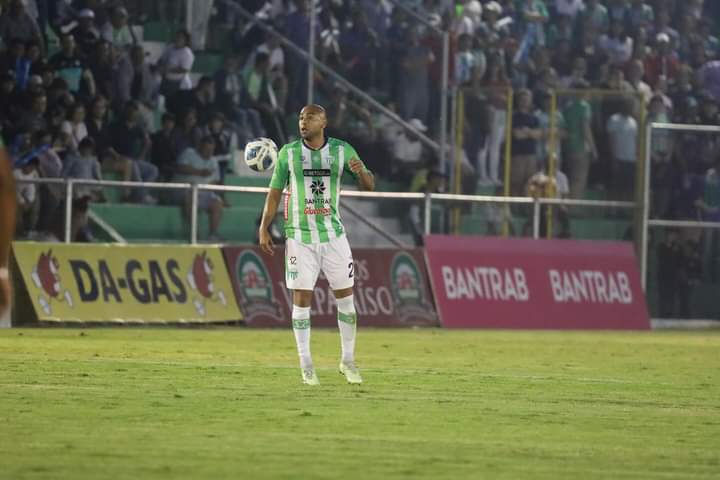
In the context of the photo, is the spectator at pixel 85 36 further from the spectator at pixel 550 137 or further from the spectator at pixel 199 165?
the spectator at pixel 550 137

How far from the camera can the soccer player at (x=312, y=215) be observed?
15.3m

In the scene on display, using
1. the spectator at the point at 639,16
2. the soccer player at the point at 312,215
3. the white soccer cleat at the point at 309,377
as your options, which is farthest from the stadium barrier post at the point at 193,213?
the spectator at the point at 639,16

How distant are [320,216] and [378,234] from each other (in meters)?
12.3

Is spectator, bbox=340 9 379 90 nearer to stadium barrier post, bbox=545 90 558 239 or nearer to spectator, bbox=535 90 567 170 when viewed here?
spectator, bbox=535 90 567 170

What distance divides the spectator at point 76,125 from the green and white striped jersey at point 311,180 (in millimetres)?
11153

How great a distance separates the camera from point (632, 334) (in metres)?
28.8

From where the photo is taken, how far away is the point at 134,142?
26.9m

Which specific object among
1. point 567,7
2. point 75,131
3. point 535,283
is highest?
point 567,7

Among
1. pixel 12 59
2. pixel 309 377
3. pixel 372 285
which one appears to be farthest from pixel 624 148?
pixel 309 377

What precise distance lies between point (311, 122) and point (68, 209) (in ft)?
33.2

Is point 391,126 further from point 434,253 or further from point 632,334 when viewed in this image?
point 632,334

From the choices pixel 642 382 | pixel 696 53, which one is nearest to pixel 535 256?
pixel 696 53

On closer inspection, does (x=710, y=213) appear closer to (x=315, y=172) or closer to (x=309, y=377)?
(x=315, y=172)

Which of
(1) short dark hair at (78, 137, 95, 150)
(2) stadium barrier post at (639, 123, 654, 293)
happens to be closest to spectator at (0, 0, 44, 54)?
(1) short dark hair at (78, 137, 95, 150)
